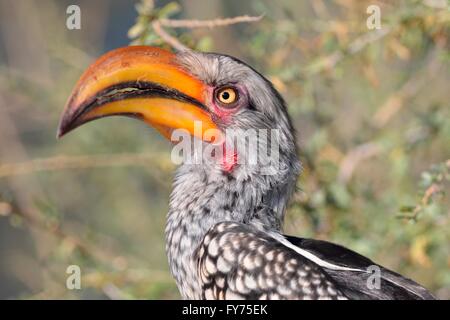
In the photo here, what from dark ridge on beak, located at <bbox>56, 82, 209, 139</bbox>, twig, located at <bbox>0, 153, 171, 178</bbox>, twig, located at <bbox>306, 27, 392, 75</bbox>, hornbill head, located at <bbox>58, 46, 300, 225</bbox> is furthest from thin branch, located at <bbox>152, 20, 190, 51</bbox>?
twig, located at <bbox>0, 153, 171, 178</bbox>

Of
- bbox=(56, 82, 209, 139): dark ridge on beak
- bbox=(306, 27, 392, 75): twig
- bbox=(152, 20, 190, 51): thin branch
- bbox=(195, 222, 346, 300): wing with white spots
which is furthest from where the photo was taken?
bbox=(306, 27, 392, 75): twig

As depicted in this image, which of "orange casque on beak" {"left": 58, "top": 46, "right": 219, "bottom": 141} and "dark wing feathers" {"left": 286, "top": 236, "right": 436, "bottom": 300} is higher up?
"orange casque on beak" {"left": 58, "top": 46, "right": 219, "bottom": 141}

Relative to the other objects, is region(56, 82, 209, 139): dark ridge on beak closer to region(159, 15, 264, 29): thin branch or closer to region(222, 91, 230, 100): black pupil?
region(222, 91, 230, 100): black pupil

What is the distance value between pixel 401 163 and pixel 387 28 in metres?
0.71

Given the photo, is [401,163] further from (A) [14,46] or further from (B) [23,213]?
(A) [14,46]

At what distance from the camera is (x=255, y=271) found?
→ 3014 millimetres

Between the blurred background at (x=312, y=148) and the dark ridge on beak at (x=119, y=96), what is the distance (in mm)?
519

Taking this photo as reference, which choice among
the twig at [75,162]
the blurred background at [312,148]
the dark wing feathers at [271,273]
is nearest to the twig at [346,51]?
the blurred background at [312,148]

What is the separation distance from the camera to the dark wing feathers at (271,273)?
2967 millimetres

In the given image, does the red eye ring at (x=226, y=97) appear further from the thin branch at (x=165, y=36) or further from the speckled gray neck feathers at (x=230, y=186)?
the thin branch at (x=165, y=36)

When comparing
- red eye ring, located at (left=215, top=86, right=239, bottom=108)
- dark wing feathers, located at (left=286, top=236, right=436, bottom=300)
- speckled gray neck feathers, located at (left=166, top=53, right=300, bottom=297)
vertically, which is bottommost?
dark wing feathers, located at (left=286, top=236, right=436, bottom=300)

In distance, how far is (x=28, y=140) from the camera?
26.8 ft

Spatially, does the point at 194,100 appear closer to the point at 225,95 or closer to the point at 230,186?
the point at 225,95

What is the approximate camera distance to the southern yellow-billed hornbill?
3.03 meters
